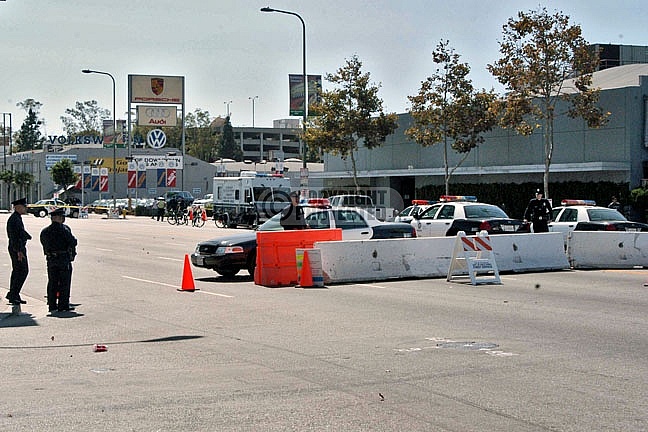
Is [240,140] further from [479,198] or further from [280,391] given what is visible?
[280,391]

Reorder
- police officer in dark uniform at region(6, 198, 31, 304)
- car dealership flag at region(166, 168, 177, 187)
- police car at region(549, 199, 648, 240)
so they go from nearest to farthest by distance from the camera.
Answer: police officer in dark uniform at region(6, 198, 31, 304)
police car at region(549, 199, 648, 240)
car dealership flag at region(166, 168, 177, 187)

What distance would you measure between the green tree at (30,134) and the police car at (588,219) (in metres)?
158

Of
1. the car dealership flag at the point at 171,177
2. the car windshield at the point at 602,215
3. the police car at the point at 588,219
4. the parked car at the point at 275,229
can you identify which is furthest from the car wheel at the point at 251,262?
the car dealership flag at the point at 171,177

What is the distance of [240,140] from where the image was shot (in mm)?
163000

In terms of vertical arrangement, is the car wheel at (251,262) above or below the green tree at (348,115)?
below

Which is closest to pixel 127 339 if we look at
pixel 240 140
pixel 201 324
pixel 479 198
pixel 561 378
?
pixel 201 324

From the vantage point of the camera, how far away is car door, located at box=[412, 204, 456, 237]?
26.2 metres

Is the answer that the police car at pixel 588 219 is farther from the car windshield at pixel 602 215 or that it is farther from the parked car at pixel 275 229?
the parked car at pixel 275 229

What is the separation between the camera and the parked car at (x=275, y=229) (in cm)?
1869

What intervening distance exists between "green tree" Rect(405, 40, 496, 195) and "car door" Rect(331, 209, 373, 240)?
1031 inches

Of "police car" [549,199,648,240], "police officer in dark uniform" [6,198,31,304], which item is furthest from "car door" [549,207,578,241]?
"police officer in dark uniform" [6,198,31,304]

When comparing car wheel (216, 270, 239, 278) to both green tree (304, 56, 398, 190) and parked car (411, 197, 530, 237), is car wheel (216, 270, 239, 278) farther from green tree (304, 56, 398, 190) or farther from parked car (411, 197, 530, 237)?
green tree (304, 56, 398, 190)

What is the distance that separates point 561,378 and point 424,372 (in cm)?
136

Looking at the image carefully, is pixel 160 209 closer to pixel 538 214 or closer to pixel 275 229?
pixel 538 214
